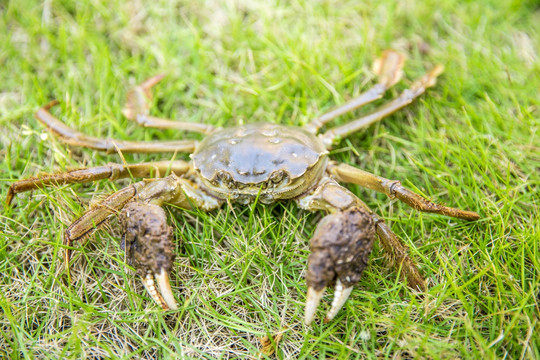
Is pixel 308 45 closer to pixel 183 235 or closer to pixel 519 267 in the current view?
pixel 183 235

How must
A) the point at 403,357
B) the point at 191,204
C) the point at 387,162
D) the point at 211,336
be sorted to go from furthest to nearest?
the point at 387,162 → the point at 191,204 → the point at 211,336 → the point at 403,357

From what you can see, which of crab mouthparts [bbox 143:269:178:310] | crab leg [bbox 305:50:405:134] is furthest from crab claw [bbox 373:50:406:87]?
crab mouthparts [bbox 143:269:178:310]

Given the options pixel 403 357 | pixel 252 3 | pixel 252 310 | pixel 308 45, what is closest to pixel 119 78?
pixel 252 3

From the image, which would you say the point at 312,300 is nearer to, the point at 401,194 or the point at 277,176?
the point at 277,176

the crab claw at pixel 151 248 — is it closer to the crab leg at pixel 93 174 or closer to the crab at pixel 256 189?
the crab at pixel 256 189

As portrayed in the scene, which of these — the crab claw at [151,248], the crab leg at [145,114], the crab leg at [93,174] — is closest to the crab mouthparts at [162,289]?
the crab claw at [151,248]
